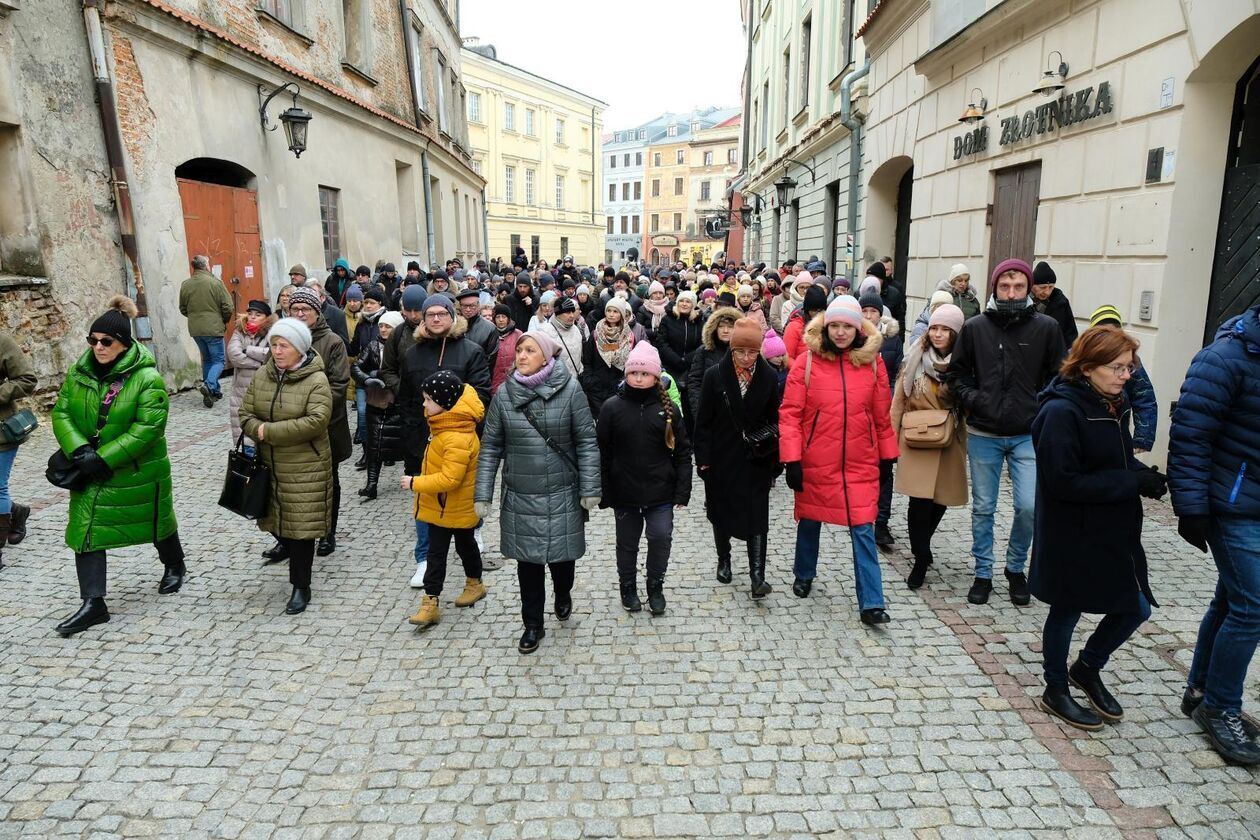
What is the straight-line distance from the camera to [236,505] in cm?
478

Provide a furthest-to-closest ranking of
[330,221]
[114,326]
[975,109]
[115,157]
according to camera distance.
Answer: [330,221] < [975,109] < [115,157] < [114,326]

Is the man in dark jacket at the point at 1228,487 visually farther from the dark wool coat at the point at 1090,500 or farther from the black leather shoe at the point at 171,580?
the black leather shoe at the point at 171,580

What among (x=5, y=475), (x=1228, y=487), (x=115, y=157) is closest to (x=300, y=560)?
(x=5, y=475)

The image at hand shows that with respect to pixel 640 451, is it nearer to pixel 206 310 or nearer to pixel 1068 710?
pixel 1068 710

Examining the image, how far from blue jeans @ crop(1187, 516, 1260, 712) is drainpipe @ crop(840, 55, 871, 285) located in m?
12.6

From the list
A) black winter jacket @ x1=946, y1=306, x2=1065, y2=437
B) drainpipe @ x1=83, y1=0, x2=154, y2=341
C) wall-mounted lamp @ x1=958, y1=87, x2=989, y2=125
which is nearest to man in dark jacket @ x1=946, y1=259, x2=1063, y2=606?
black winter jacket @ x1=946, y1=306, x2=1065, y2=437

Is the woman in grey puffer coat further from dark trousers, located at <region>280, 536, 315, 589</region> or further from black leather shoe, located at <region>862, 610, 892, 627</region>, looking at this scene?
black leather shoe, located at <region>862, 610, 892, 627</region>

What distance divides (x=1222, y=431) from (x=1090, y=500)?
0.58m

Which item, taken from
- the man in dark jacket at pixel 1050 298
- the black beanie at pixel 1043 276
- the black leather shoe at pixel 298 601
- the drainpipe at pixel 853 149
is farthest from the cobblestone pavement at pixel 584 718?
the drainpipe at pixel 853 149

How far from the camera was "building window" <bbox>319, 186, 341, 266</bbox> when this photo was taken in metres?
15.8

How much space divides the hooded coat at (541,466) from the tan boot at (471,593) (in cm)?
85

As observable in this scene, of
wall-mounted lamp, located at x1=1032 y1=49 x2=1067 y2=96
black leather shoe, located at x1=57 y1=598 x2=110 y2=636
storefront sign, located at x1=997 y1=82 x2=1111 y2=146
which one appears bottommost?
black leather shoe, located at x1=57 y1=598 x2=110 y2=636

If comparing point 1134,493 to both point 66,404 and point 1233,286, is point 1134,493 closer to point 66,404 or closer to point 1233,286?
point 1233,286

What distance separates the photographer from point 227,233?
39.6 feet
